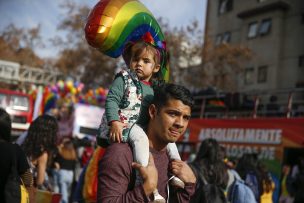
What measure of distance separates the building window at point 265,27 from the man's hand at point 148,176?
90.3ft

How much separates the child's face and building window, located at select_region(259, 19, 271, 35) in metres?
26.8

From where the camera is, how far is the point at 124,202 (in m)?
2.23

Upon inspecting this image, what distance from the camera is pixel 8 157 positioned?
3.23m

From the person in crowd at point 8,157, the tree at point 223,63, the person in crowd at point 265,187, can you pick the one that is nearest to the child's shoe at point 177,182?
the person in crowd at point 8,157

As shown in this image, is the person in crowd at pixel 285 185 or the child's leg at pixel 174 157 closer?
the child's leg at pixel 174 157

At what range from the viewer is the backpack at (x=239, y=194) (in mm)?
4809

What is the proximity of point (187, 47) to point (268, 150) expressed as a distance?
647 inches

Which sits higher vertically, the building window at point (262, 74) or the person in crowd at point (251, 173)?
the building window at point (262, 74)

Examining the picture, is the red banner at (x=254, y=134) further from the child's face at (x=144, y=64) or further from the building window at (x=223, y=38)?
the building window at (x=223, y=38)

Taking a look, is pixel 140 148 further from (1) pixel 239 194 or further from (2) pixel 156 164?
(1) pixel 239 194

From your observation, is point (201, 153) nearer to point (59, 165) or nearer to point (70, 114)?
point (59, 165)

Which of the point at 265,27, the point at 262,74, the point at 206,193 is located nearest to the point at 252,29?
the point at 265,27

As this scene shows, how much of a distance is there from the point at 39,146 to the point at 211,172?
186cm

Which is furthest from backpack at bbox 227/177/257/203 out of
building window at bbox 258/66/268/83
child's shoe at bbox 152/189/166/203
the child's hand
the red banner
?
building window at bbox 258/66/268/83
